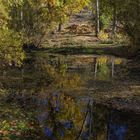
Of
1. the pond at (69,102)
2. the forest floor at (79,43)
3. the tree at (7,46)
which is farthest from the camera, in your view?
the forest floor at (79,43)

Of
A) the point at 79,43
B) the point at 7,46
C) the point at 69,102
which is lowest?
the point at 79,43

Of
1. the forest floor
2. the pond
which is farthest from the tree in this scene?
the forest floor

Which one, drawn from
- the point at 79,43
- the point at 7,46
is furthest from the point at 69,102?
the point at 79,43

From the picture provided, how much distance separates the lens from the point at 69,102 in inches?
784

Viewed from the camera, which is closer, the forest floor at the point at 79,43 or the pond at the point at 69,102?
the pond at the point at 69,102

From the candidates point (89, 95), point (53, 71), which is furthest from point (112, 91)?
point (53, 71)

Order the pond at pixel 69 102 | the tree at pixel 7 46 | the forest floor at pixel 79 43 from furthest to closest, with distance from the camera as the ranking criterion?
1. the forest floor at pixel 79 43
2. the tree at pixel 7 46
3. the pond at pixel 69 102

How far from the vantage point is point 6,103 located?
60.6 feet

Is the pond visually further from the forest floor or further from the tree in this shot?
the forest floor

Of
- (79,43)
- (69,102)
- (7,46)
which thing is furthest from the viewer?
(79,43)

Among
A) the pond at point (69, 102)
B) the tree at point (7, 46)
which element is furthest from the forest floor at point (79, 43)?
the tree at point (7, 46)

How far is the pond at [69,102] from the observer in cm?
1480

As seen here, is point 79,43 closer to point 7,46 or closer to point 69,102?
point 7,46

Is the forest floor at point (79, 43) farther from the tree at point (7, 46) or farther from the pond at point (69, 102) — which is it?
the tree at point (7, 46)
